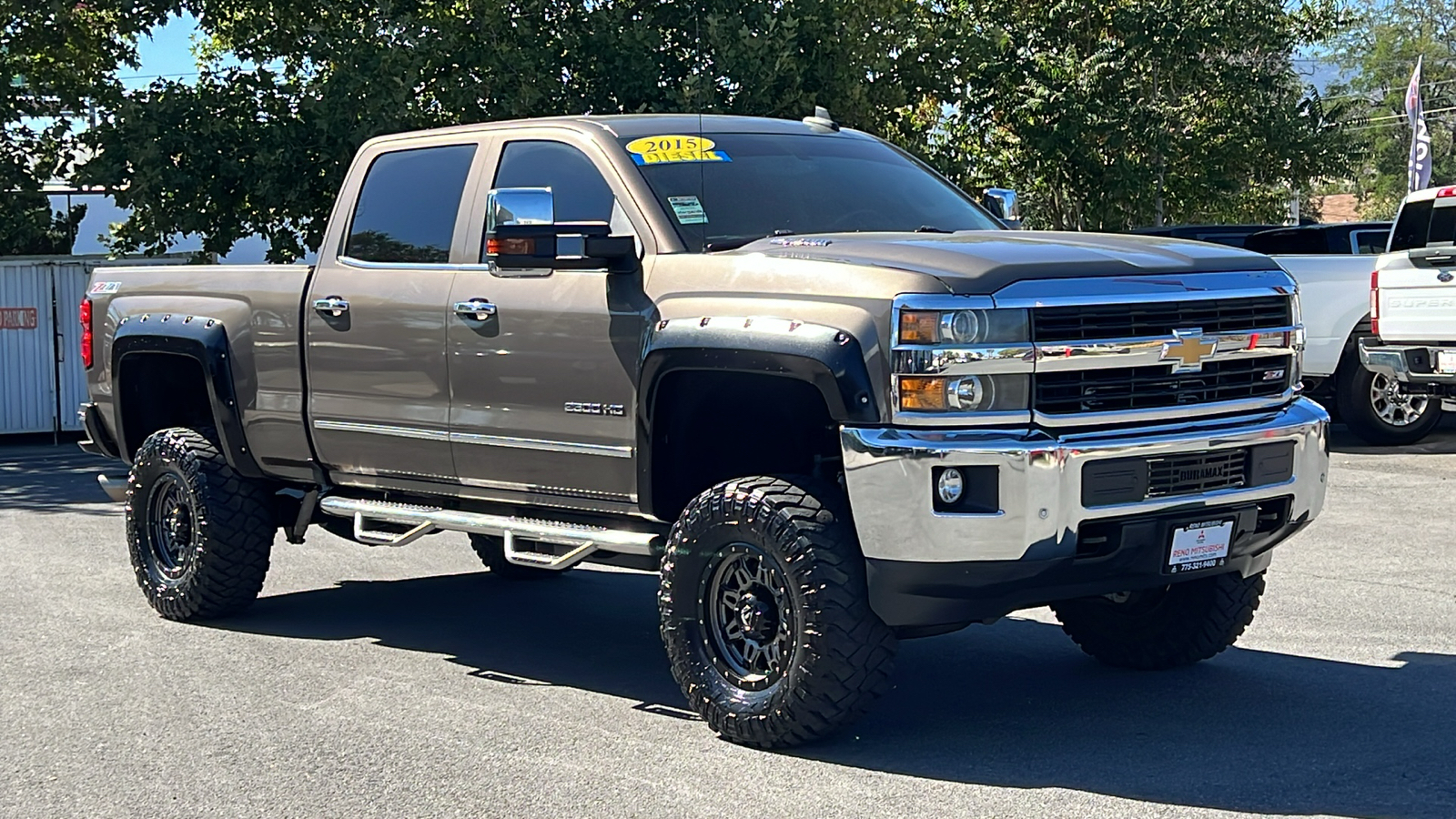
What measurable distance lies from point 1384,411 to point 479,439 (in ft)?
35.6

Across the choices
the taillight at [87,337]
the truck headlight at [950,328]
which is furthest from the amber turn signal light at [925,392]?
the taillight at [87,337]

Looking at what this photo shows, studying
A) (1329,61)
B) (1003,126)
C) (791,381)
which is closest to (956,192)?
(791,381)

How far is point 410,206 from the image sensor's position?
7.45 m

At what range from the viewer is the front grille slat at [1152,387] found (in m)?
5.45

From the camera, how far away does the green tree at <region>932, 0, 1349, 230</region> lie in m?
26.3

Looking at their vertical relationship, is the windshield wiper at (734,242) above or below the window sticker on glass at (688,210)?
below

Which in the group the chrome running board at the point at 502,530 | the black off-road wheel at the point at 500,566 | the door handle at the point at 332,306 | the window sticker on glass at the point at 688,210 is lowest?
the black off-road wheel at the point at 500,566

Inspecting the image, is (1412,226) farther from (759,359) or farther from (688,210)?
(759,359)

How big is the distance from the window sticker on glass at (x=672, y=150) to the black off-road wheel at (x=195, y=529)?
8.79ft

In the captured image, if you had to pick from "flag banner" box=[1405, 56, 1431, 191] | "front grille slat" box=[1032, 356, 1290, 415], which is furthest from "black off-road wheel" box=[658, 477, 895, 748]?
"flag banner" box=[1405, 56, 1431, 191]

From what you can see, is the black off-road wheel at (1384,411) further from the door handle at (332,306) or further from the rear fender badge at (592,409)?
the rear fender badge at (592,409)

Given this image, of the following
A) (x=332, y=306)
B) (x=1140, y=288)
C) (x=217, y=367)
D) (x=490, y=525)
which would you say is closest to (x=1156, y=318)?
(x=1140, y=288)

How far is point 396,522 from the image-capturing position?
7.41 m

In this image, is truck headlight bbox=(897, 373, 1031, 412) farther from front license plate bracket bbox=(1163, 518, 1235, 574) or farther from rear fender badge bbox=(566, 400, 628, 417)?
rear fender badge bbox=(566, 400, 628, 417)
